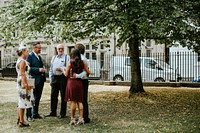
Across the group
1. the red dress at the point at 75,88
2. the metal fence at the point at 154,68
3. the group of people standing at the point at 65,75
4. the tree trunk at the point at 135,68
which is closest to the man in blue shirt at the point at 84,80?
the group of people standing at the point at 65,75

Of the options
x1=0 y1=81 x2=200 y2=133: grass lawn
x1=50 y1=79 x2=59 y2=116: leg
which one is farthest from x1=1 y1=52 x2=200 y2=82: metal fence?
x1=50 y1=79 x2=59 y2=116: leg

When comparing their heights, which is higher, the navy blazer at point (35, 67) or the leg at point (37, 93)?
the navy blazer at point (35, 67)

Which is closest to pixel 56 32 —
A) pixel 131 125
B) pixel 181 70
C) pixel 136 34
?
pixel 136 34

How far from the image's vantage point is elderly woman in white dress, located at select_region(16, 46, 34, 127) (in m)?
8.51

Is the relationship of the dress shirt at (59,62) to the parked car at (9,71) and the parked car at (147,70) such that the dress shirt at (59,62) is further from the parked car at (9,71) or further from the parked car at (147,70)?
the parked car at (9,71)

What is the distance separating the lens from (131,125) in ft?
29.2

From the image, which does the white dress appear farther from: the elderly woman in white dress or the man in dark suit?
the man in dark suit

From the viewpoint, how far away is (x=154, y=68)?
25109mm

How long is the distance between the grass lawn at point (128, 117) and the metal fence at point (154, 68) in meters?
10.2

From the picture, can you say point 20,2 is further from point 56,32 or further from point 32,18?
point 56,32

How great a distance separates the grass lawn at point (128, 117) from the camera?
→ 330 inches

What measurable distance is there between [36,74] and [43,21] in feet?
12.0

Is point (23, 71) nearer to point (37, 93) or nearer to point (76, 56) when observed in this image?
point (76, 56)

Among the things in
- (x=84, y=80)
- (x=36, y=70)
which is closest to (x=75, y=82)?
(x=84, y=80)
